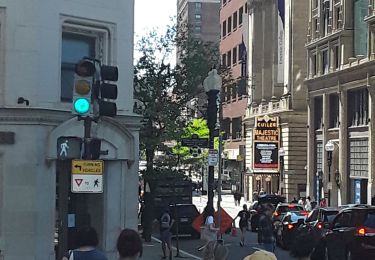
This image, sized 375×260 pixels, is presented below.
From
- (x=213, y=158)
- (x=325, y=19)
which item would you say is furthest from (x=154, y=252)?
(x=325, y=19)

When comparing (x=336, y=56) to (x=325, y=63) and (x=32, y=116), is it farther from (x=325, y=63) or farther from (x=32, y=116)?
(x=32, y=116)

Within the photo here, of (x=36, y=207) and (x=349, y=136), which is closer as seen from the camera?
(x=36, y=207)

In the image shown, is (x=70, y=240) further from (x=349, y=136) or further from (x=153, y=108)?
(x=349, y=136)

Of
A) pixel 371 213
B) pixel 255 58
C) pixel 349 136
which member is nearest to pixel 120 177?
pixel 371 213

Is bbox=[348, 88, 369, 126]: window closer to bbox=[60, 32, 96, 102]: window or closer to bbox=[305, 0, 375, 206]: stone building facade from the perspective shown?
bbox=[305, 0, 375, 206]: stone building facade

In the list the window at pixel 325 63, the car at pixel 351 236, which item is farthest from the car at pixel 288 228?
the window at pixel 325 63

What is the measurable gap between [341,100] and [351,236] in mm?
34890

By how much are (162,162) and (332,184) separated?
84.6ft

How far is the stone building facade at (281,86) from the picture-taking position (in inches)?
2527

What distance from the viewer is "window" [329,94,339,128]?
180 feet

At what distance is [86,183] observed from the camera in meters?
11.7

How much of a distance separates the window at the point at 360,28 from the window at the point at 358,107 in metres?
2.53

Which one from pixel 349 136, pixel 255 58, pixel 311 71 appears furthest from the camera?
pixel 255 58

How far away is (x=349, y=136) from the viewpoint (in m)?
51.8
